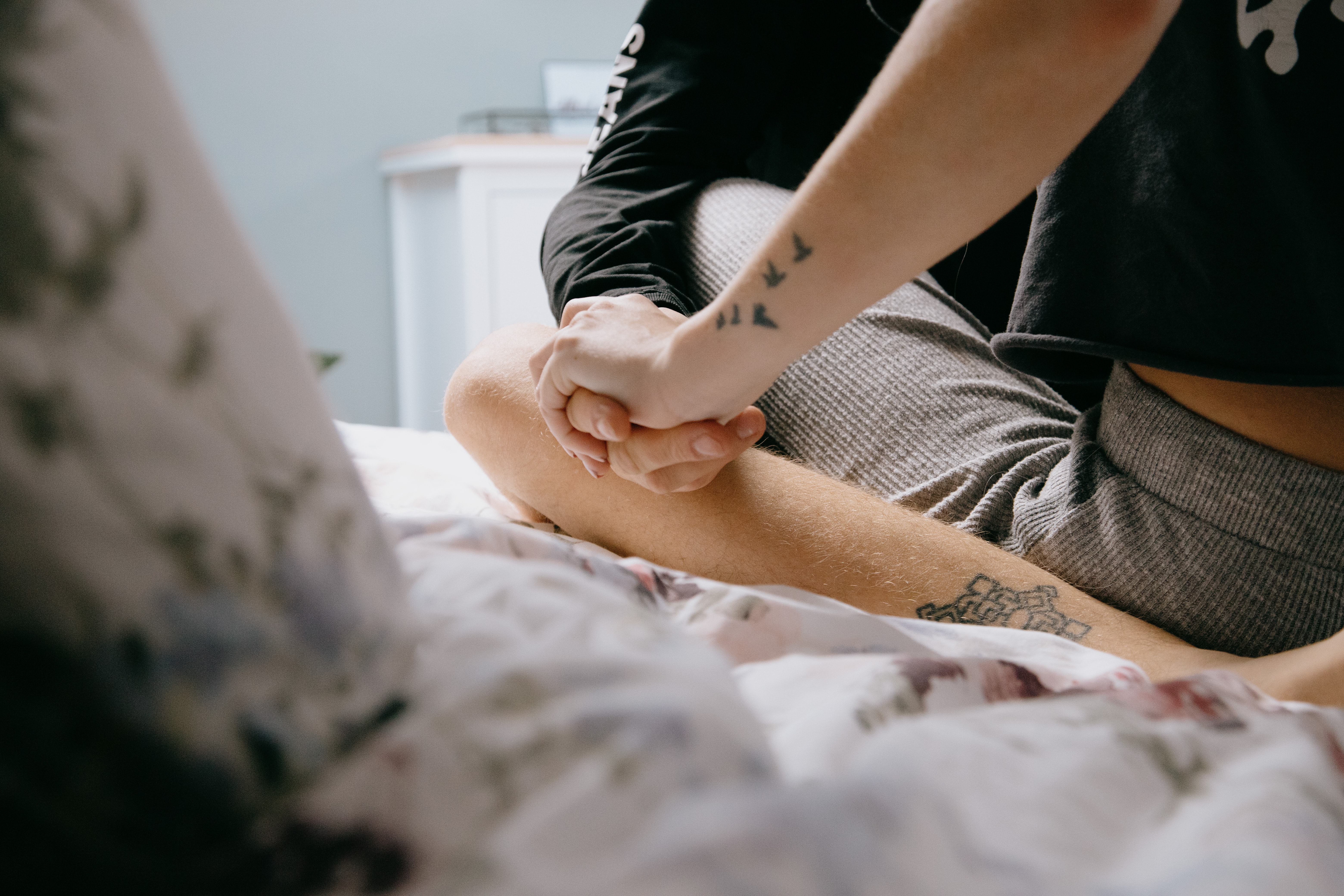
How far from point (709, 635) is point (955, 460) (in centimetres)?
35

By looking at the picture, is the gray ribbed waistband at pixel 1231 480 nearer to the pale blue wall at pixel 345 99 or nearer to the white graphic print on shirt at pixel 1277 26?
the white graphic print on shirt at pixel 1277 26

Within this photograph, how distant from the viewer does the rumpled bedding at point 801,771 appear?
166 mm

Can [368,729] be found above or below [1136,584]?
above

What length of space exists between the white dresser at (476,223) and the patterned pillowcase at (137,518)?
4.65ft

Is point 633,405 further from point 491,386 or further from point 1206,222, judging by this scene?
point 1206,222

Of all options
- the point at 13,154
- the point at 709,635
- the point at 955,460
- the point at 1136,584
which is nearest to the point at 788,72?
the point at 955,460

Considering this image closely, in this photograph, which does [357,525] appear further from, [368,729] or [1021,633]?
[1021,633]

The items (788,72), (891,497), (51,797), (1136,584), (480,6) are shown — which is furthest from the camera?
Result: (480,6)

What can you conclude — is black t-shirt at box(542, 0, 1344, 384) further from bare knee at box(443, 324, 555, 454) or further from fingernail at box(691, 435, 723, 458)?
bare knee at box(443, 324, 555, 454)

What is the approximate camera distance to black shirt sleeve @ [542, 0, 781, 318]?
2.72 ft

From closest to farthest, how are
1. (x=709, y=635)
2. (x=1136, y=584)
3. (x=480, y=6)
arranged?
(x=709, y=635) → (x=1136, y=584) → (x=480, y=6)

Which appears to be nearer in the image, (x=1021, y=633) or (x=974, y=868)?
(x=974, y=868)

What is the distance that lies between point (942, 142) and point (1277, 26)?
8.4 inches

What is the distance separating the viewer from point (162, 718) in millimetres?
156
